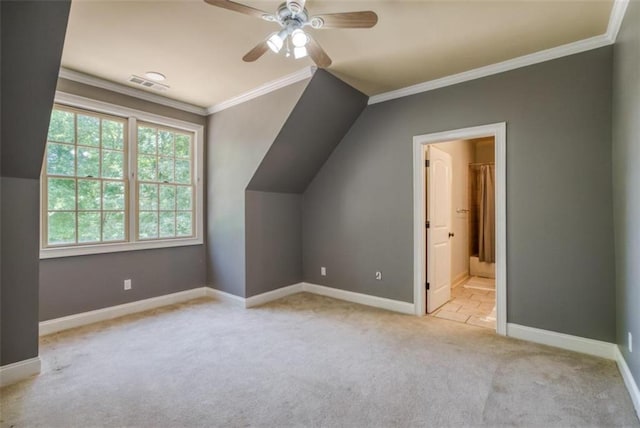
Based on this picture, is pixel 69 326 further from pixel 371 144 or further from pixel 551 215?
pixel 551 215

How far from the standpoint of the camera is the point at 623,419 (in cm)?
181

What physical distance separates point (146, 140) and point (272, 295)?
2563 millimetres

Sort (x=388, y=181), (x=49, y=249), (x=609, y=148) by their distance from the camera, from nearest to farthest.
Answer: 1. (x=609, y=148)
2. (x=49, y=249)
3. (x=388, y=181)

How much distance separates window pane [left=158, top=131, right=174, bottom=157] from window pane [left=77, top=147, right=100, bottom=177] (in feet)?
2.37

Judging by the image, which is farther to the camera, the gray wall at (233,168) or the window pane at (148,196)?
the window pane at (148,196)

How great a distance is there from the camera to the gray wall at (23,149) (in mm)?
1799

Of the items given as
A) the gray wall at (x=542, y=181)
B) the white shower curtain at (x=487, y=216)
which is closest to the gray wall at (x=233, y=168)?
the gray wall at (x=542, y=181)

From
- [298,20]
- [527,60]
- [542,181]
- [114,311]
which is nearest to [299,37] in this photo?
[298,20]

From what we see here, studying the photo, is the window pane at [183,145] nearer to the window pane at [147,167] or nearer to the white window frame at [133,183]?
the white window frame at [133,183]

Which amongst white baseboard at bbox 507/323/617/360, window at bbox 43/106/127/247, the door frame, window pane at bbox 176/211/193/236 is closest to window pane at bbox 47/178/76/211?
window at bbox 43/106/127/247

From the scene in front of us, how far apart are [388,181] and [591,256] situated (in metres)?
2.01

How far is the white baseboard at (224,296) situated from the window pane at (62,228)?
172 centimetres

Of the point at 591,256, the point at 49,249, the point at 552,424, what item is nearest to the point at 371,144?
the point at 591,256

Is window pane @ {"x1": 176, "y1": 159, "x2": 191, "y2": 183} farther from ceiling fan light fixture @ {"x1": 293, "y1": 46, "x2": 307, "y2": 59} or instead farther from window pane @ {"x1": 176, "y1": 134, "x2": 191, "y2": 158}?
ceiling fan light fixture @ {"x1": 293, "y1": 46, "x2": 307, "y2": 59}
